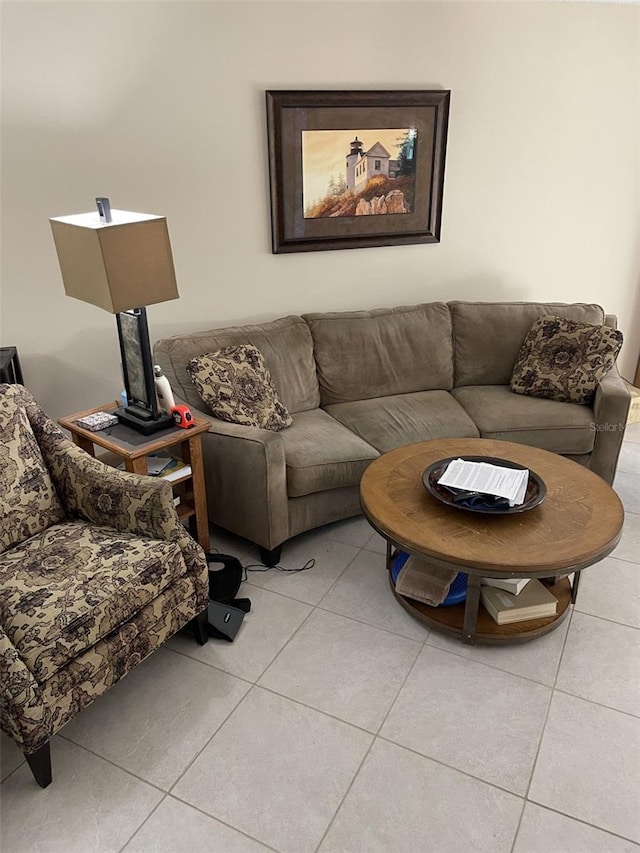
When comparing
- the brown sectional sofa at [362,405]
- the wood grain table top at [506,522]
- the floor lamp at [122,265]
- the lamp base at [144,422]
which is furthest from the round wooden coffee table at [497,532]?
the floor lamp at [122,265]

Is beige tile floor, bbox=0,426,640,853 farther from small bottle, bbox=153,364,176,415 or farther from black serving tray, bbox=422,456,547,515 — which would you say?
small bottle, bbox=153,364,176,415

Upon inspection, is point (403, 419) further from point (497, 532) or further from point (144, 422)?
point (144, 422)

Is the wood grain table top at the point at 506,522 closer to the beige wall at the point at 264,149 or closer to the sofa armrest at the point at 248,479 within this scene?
the sofa armrest at the point at 248,479

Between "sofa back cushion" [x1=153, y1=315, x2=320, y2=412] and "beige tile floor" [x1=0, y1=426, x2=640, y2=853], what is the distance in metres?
1.10

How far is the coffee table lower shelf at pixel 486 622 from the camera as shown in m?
2.26

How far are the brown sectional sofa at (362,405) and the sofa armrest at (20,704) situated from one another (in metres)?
1.14

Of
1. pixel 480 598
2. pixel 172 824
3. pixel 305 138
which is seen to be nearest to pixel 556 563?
pixel 480 598

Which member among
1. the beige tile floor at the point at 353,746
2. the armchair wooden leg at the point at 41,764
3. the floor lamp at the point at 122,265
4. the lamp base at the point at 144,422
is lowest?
the beige tile floor at the point at 353,746

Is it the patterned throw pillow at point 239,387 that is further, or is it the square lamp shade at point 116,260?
the patterned throw pillow at point 239,387

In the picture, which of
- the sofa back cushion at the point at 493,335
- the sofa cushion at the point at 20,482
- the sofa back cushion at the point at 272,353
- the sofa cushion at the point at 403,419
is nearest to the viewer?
the sofa cushion at the point at 20,482

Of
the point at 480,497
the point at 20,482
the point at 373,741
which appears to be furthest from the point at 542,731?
the point at 20,482

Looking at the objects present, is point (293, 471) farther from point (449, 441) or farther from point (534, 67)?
point (534, 67)

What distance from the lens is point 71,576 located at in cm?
193

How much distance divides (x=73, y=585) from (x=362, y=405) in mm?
1868
